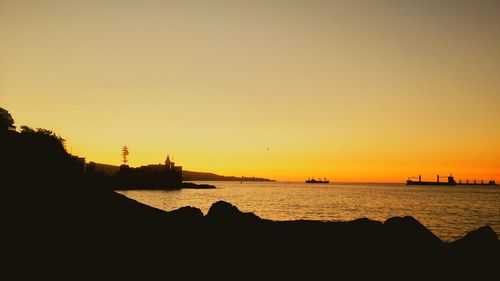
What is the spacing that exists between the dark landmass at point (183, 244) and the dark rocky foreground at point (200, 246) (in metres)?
0.03

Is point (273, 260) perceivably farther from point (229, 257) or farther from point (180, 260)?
point (180, 260)

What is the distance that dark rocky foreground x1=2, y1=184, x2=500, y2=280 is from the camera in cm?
1081

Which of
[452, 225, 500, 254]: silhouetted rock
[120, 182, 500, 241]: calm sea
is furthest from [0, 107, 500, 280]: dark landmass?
[120, 182, 500, 241]: calm sea

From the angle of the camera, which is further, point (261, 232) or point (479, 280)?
point (261, 232)

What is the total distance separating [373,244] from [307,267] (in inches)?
124

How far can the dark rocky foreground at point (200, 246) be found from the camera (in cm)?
1081

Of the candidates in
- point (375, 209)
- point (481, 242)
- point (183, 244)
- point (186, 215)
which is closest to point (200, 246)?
point (183, 244)

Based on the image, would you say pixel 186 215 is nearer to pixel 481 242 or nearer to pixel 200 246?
pixel 200 246

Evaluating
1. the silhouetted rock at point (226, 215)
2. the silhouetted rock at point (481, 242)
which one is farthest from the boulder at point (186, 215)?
the silhouetted rock at point (481, 242)

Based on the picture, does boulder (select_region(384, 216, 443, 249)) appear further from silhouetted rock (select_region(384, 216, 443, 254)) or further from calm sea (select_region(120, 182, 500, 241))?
calm sea (select_region(120, 182, 500, 241))

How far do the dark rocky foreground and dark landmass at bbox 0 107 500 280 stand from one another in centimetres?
3

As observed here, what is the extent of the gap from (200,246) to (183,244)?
611 millimetres

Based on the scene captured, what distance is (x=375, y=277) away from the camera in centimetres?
1261

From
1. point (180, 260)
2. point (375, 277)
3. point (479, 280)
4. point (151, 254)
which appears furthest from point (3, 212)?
point (479, 280)
